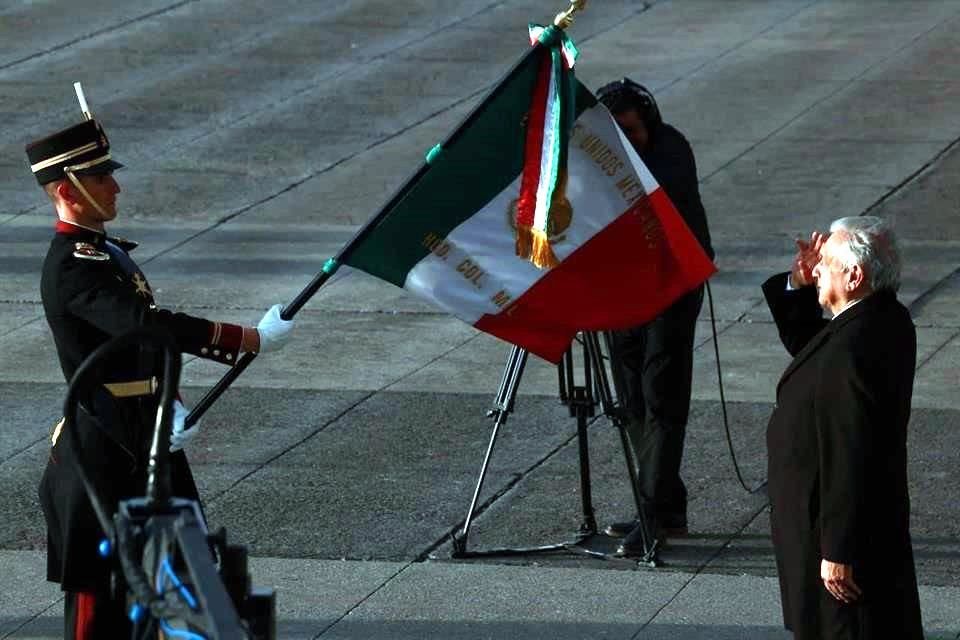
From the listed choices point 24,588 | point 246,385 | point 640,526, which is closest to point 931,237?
point 246,385

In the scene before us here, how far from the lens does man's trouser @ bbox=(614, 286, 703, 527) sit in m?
7.45

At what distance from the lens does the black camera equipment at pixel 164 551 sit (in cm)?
383

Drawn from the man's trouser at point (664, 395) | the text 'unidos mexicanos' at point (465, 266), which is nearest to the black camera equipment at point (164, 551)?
the text 'unidos mexicanos' at point (465, 266)

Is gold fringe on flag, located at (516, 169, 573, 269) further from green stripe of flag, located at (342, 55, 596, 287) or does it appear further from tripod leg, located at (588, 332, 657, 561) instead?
tripod leg, located at (588, 332, 657, 561)

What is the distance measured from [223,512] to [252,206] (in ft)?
20.7

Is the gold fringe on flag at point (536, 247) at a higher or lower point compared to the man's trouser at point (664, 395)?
higher

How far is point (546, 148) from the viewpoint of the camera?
672 cm

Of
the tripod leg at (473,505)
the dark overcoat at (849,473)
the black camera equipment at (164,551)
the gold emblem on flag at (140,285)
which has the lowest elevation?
the tripod leg at (473,505)

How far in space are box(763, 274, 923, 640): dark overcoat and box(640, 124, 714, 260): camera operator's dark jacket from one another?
82.1 inches

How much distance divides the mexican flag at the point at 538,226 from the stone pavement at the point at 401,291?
105 centimetres

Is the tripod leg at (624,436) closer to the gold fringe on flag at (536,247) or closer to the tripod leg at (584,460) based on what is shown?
the tripod leg at (584,460)

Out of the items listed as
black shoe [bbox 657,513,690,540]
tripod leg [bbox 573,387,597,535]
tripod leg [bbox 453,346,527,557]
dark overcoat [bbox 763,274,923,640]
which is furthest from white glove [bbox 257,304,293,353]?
black shoe [bbox 657,513,690,540]

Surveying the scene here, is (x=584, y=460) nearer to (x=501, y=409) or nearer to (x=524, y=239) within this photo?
(x=501, y=409)

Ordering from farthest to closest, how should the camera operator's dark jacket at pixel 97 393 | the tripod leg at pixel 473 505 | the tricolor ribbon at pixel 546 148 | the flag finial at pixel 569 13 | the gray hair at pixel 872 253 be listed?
1. the tripod leg at pixel 473 505
2. the tricolor ribbon at pixel 546 148
3. the flag finial at pixel 569 13
4. the camera operator's dark jacket at pixel 97 393
5. the gray hair at pixel 872 253
